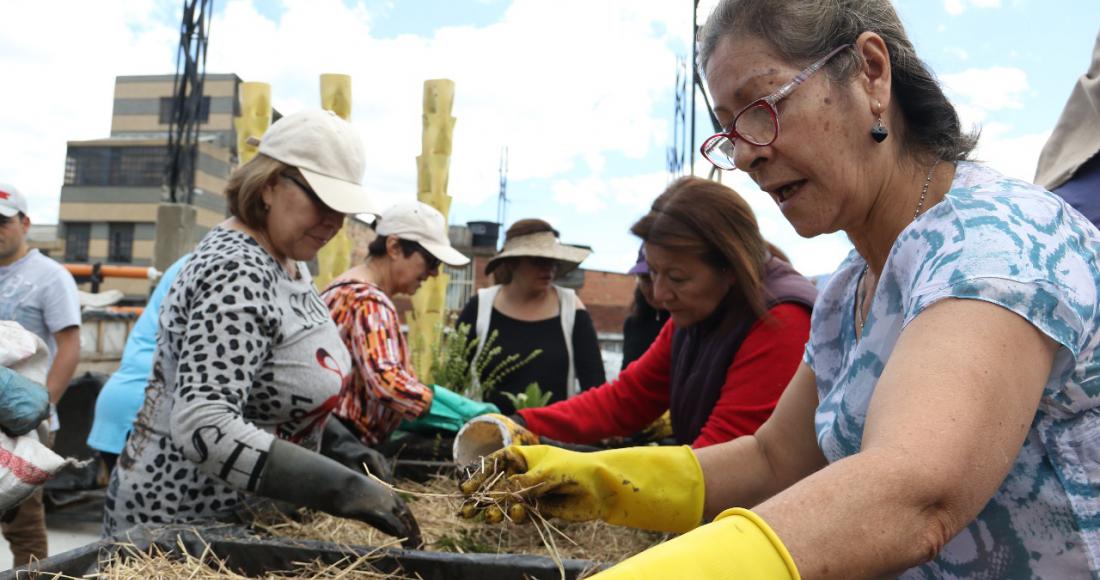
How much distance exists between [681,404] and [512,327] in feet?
5.65

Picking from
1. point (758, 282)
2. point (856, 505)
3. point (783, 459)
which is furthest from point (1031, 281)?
point (758, 282)

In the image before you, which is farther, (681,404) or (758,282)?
(681,404)

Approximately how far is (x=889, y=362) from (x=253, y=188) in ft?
5.22

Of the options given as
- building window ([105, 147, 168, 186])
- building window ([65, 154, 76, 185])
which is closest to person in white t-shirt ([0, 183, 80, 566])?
building window ([105, 147, 168, 186])

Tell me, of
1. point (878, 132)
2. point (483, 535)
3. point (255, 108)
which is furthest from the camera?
point (255, 108)

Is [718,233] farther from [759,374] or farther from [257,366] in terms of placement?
[257,366]

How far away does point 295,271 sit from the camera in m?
2.09

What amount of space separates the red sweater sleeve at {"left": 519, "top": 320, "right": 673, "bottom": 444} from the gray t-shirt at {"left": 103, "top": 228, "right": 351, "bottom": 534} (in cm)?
96

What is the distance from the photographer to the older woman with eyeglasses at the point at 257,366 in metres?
1.70

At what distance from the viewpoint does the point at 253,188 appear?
200cm

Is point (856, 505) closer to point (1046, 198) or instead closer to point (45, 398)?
point (1046, 198)

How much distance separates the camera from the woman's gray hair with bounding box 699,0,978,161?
1.15 metres

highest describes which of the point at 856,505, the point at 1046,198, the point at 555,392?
the point at 1046,198

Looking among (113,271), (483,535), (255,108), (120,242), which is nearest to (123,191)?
(120,242)
